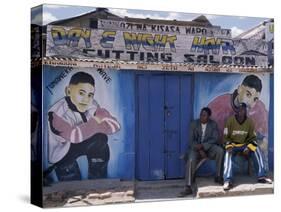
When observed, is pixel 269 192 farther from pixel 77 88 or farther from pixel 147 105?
pixel 77 88

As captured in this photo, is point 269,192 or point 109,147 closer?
point 109,147

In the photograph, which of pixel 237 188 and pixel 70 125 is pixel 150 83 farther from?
pixel 237 188

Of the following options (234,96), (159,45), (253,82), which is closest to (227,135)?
(234,96)

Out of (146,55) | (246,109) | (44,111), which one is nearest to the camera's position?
(44,111)

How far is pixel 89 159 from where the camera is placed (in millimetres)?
13172

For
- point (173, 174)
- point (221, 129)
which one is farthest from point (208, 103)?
point (173, 174)

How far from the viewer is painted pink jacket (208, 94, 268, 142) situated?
47.1 feet

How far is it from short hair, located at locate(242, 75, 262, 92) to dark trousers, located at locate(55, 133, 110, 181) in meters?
3.22

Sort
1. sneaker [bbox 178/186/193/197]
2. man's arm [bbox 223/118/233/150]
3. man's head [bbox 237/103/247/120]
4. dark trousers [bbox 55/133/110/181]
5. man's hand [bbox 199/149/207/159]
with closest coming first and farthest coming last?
dark trousers [bbox 55/133/110/181], sneaker [bbox 178/186/193/197], man's hand [bbox 199/149/207/159], man's arm [bbox 223/118/233/150], man's head [bbox 237/103/247/120]

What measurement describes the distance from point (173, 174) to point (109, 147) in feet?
4.86

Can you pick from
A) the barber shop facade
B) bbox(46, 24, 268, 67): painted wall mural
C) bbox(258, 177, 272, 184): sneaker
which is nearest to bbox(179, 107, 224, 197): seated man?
the barber shop facade

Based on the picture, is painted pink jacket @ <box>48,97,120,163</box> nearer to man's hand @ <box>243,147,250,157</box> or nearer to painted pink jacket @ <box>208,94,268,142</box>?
painted pink jacket @ <box>208,94,268,142</box>

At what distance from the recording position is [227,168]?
14.3 meters

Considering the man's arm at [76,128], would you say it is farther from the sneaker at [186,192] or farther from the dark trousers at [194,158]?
the sneaker at [186,192]
